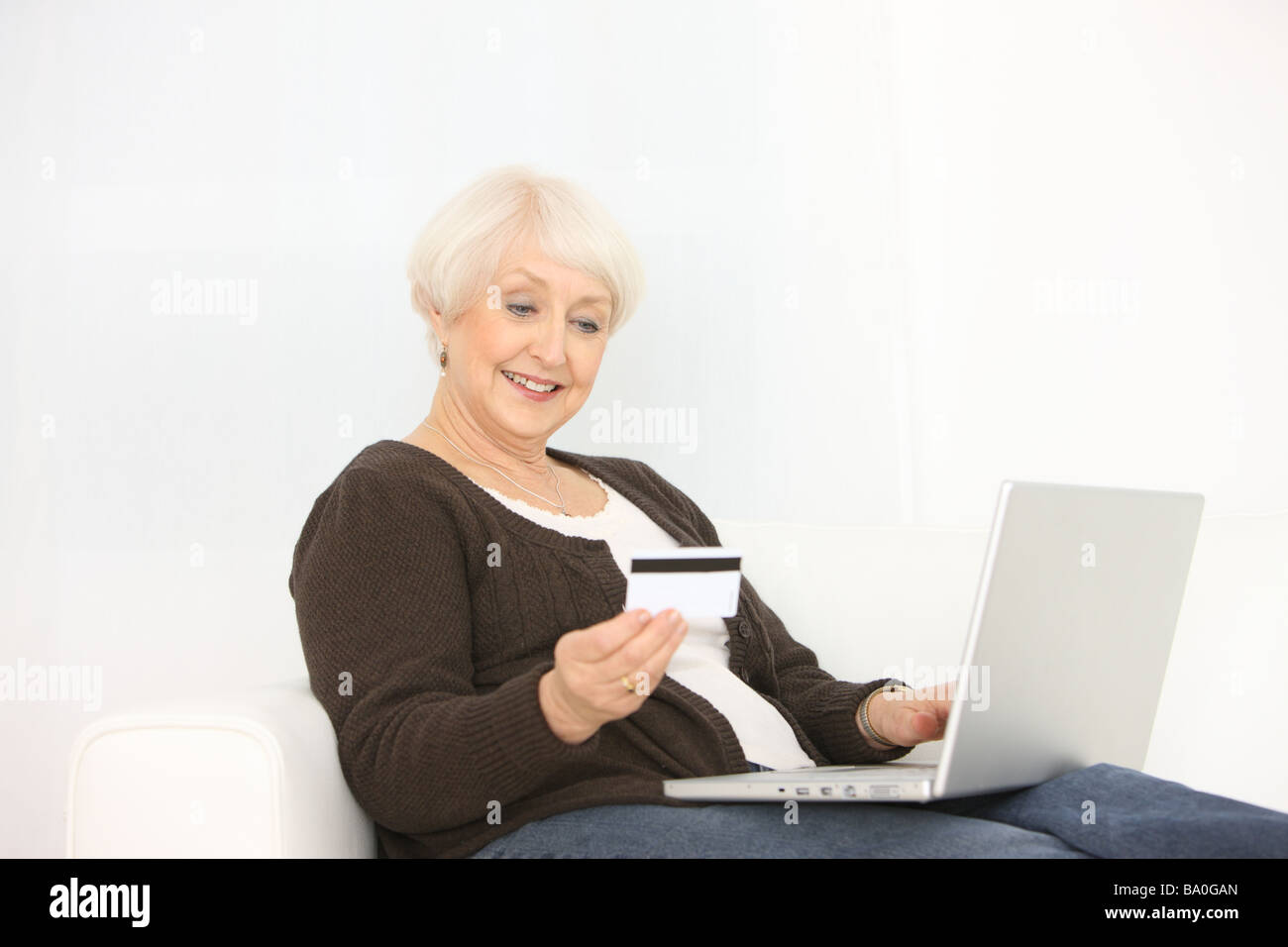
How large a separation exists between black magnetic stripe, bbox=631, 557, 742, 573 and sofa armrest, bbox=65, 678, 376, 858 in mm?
435

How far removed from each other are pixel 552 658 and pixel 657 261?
1335 mm

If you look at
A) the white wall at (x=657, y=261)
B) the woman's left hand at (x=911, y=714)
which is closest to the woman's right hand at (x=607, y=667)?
the woman's left hand at (x=911, y=714)

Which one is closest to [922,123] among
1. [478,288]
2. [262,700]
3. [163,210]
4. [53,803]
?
[478,288]

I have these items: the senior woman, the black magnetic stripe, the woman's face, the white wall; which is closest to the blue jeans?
the senior woman

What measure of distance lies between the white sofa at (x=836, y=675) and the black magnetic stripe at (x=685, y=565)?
17.1 inches

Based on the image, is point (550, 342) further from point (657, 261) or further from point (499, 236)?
point (657, 261)

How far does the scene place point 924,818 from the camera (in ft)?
4.30

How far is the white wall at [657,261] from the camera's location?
2.45 meters

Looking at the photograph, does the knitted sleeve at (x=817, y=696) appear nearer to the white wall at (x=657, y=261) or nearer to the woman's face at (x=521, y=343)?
the woman's face at (x=521, y=343)

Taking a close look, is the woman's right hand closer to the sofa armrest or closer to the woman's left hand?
the sofa armrest

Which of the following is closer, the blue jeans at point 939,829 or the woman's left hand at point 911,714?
the blue jeans at point 939,829

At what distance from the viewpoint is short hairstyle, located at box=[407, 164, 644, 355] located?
168 centimetres
